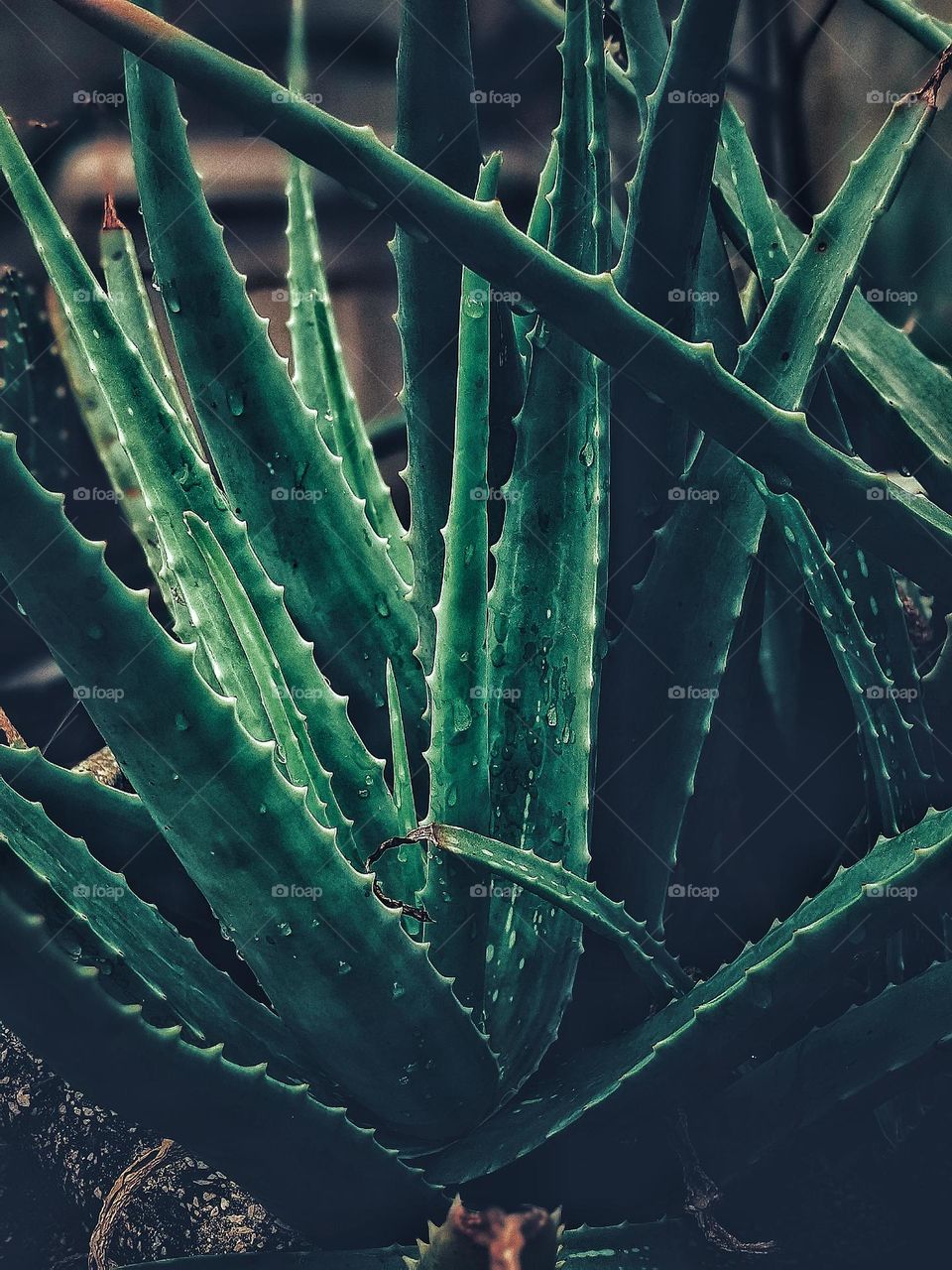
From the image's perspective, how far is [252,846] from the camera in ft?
1.70

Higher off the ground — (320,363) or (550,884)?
(320,363)

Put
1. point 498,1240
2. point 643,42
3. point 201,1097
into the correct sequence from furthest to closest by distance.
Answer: point 643,42, point 201,1097, point 498,1240

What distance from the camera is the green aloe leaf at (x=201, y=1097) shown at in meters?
0.48

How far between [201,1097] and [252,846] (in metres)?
0.12

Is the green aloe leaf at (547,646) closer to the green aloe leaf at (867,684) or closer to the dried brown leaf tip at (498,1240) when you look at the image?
Result: the green aloe leaf at (867,684)

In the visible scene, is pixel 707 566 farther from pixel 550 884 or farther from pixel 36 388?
pixel 36 388

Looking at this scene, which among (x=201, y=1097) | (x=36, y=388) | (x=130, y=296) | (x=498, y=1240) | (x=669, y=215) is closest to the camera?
(x=498, y=1240)

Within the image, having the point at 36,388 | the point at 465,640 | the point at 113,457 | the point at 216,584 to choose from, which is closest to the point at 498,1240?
the point at 465,640

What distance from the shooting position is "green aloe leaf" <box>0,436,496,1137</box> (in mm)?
447

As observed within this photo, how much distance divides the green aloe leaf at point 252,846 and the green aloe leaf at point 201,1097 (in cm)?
4

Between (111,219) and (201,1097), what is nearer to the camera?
(201,1097)

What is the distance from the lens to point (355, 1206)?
23.5 inches

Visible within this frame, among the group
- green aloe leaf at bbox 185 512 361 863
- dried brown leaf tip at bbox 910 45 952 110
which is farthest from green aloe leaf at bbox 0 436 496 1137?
dried brown leaf tip at bbox 910 45 952 110

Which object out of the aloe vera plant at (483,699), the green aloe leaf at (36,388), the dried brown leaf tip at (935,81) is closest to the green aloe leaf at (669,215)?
the aloe vera plant at (483,699)
